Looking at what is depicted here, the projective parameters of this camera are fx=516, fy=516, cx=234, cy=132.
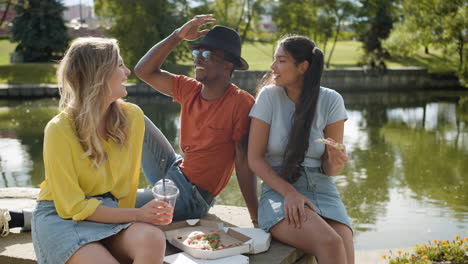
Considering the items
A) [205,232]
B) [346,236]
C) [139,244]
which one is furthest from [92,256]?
[346,236]

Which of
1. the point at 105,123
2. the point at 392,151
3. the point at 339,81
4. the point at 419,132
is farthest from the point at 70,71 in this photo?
the point at 339,81

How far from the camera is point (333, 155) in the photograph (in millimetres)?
2625

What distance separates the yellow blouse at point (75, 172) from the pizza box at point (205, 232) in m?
0.38

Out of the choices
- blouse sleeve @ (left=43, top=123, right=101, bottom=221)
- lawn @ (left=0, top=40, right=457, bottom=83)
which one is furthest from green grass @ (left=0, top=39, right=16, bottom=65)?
blouse sleeve @ (left=43, top=123, right=101, bottom=221)

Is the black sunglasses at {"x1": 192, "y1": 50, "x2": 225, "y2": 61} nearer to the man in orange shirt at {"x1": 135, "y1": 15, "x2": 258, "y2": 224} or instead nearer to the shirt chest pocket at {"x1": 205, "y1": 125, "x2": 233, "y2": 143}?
the man in orange shirt at {"x1": 135, "y1": 15, "x2": 258, "y2": 224}

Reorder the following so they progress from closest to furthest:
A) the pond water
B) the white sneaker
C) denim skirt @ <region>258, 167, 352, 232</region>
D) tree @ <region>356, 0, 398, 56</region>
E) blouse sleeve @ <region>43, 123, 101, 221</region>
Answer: blouse sleeve @ <region>43, 123, 101, 221</region> < denim skirt @ <region>258, 167, 352, 232</region> < the white sneaker < the pond water < tree @ <region>356, 0, 398, 56</region>

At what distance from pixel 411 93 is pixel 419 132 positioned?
9.18 m

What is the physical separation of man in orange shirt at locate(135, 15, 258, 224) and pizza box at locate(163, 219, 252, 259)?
222mm

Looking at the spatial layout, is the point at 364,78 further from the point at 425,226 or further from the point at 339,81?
the point at 425,226

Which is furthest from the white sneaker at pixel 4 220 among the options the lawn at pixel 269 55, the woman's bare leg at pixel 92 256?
the lawn at pixel 269 55

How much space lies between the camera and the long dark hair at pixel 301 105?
105 inches

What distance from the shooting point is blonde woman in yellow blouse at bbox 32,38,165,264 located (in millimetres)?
2027

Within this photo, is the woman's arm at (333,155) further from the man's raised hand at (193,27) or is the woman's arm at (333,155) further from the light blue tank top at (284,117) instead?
the man's raised hand at (193,27)

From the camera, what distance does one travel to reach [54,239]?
2.05 m
